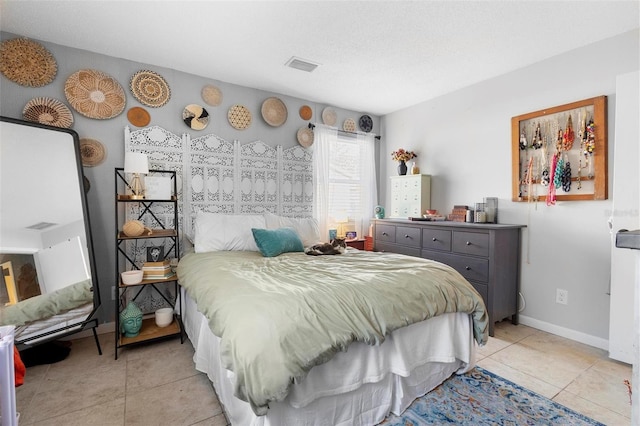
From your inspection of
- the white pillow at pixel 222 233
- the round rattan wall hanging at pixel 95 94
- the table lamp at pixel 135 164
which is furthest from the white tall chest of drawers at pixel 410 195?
the round rattan wall hanging at pixel 95 94

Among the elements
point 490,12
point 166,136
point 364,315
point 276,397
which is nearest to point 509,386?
point 364,315

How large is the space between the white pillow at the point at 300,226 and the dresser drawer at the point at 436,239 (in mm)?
1160

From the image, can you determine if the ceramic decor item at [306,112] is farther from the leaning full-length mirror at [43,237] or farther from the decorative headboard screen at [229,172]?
the leaning full-length mirror at [43,237]

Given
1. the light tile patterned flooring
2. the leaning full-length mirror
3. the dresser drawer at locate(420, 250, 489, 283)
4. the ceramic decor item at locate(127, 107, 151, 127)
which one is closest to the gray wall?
the ceramic decor item at locate(127, 107, 151, 127)

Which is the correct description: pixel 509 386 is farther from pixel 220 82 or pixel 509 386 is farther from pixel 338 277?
pixel 220 82

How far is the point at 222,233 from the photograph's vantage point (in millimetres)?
2848

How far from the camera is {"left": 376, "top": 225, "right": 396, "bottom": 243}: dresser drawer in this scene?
370 cm

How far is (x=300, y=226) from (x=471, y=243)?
5.54ft

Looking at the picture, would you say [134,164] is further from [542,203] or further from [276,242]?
[542,203]

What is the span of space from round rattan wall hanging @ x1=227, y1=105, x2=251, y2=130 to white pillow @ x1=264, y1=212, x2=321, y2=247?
3.43 feet

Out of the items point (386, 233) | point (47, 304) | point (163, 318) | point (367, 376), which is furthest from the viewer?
point (386, 233)

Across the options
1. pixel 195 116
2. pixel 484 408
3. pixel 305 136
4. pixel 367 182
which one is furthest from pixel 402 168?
pixel 484 408

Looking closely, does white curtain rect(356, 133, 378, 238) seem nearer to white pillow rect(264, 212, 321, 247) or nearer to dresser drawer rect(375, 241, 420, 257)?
dresser drawer rect(375, 241, 420, 257)

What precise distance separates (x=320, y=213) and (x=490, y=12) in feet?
8.52
